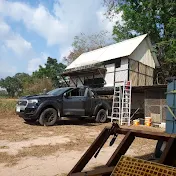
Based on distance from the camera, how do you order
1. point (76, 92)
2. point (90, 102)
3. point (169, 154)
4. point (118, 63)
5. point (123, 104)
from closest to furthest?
point (169, 154) → point (76, 92) → point (90, 102) → point (123, 104) → point (118, 63)

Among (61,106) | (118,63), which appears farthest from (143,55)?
(61,106)

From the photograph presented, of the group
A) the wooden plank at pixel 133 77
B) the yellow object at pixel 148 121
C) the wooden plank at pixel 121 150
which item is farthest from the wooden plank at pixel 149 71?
the wooden plank at pixel 121 150

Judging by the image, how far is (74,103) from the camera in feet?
44.2

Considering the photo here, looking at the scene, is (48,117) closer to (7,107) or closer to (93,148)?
(7,107)

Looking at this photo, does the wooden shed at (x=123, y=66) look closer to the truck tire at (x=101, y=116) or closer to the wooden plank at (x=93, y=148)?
the truck tire at (x=101, y=116)

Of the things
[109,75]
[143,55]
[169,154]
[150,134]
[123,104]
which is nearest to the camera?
[169,154]

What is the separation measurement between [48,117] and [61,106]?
0.91m

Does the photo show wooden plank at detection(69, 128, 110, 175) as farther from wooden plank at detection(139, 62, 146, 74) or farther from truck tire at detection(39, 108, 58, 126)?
wooden plank at detection(139, 62, 146, 74)

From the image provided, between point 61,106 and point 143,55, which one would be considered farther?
point 143,55

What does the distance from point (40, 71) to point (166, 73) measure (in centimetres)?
2826

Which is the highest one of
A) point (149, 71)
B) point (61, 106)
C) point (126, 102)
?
point (149, 71)

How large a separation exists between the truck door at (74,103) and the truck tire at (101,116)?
1213 millimetres

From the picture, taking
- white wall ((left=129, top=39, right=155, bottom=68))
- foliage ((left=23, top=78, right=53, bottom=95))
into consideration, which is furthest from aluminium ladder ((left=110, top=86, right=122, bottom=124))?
foliage ((left=23, top=78, right=53, bottom=95))

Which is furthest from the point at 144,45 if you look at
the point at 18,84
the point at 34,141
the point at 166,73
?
the point at 18,84
